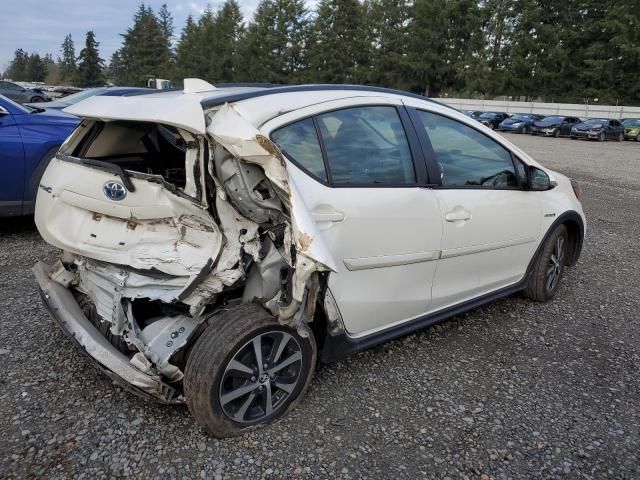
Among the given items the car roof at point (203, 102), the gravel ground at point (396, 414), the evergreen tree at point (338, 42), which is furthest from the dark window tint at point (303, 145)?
the evergreen tree at point (338, 42)

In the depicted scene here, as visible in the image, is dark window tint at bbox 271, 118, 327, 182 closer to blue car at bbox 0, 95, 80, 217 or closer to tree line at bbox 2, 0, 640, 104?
blue car at bbox 0, 95, 80, 217

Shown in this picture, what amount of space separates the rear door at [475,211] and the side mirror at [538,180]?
8 centimetres

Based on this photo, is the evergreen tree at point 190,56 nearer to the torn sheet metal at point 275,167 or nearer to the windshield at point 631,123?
the windshield at point 631,123

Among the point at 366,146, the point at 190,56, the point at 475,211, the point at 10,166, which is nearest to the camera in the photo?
the point at 366,146

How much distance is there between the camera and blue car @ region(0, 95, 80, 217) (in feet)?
17.5

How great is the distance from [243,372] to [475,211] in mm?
1827

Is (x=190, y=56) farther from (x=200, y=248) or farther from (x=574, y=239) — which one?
(x=200, y=248)

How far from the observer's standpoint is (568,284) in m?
4.95

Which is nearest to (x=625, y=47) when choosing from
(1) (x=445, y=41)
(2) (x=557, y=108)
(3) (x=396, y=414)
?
(2) (x=557, y=108)

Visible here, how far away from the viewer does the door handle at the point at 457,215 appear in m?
3.22

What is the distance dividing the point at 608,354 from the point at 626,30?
51.7 meters

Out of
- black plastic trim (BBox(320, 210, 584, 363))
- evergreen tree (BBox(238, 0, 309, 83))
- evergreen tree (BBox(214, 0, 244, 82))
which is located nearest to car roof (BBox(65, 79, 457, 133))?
black plastic trim (BBox(320, 210, 584, 363))

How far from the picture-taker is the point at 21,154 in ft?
17.6

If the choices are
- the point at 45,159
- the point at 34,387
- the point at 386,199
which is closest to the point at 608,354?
the point at 386,199
